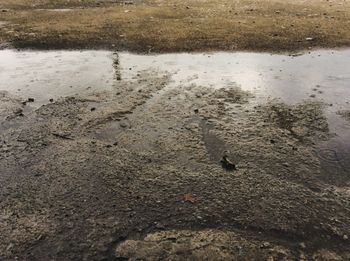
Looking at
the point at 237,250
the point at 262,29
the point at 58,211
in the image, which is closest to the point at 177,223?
the point at 237,250

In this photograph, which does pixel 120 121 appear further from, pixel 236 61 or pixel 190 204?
pixel 236 61

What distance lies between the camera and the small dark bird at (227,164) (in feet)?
13.4

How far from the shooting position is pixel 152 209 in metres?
3.54

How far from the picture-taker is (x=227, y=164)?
4117mm

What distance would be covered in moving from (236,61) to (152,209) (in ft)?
13.7

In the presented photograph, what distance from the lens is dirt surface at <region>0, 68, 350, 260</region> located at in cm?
318

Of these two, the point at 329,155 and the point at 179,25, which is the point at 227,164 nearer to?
the point at 329,155

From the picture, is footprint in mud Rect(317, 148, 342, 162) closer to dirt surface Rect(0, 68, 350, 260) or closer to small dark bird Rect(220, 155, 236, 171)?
dirt surface Rect(0, 68, 350, 260)

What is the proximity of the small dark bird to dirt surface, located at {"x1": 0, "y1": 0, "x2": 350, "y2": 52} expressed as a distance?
156 inches

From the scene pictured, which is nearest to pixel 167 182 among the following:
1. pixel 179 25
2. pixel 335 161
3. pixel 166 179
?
pixel 166 179

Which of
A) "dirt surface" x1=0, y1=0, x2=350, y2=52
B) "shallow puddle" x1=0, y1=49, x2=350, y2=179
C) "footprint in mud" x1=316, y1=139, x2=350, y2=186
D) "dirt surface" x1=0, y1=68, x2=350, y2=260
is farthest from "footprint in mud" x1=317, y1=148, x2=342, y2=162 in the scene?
"dirt surface" x1=0, y1=0, x2=350, y2=52

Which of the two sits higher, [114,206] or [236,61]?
[236,61]

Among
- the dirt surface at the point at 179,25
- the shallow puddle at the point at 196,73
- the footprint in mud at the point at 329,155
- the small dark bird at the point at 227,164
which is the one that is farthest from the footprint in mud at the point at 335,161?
the dirt surface at the point at 179,25

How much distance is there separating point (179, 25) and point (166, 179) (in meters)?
6.21
